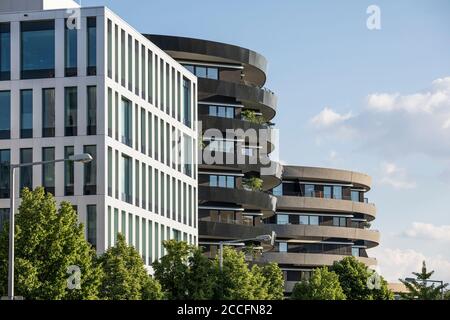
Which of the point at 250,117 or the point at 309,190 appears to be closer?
the point at 250,117

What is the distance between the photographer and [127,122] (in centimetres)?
8144

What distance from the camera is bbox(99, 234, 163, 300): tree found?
6109 cm

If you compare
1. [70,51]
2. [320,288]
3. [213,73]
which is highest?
[213,73]

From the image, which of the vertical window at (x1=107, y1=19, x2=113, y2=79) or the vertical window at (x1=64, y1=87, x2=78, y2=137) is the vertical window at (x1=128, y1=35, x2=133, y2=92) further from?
the vertical window at (x1=64, y1=87, x2=78, y2=137)

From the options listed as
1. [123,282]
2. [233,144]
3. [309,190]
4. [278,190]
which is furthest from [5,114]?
[309,190]

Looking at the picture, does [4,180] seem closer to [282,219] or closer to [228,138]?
[228,138]

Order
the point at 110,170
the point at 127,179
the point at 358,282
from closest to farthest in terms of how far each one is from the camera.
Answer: the point at 110,170 → the point at 127,179 → the point at 358,282

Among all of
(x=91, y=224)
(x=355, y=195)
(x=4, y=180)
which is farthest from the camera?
(x=355, y=195)

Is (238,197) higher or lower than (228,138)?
lower

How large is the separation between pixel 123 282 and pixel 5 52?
23.3 m

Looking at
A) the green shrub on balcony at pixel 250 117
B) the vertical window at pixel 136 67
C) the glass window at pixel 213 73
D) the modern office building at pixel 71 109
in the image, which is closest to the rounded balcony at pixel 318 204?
the green shrub on balcony at pixel 250 117

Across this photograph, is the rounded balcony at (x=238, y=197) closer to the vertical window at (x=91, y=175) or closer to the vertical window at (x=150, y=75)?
the vertical window at (x=150, y=75)

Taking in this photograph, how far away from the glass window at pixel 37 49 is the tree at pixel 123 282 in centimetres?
1819

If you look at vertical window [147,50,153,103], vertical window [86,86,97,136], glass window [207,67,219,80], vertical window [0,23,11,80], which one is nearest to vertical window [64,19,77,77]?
vertical window [86,86,97,136]
